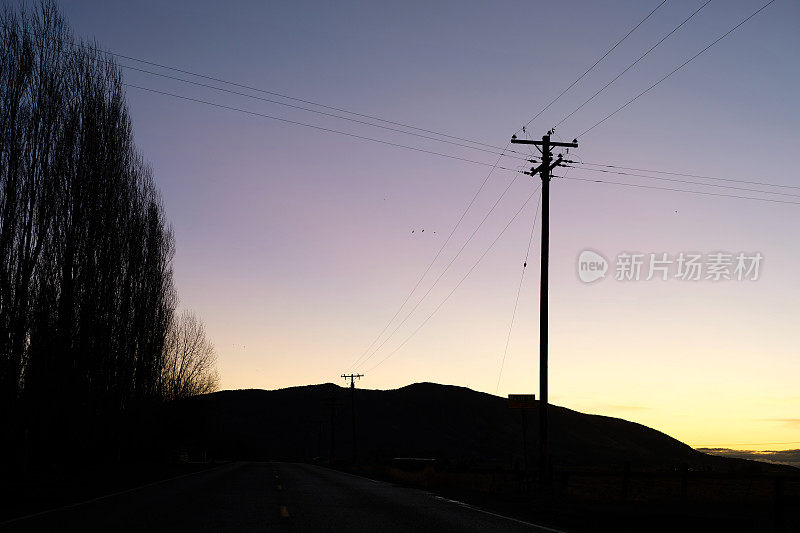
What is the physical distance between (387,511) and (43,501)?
831 centimetres

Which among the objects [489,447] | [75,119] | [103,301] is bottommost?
[489,447]

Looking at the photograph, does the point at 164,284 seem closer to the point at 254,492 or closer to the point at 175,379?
the point at 175,379

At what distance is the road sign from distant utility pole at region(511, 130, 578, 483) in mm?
588

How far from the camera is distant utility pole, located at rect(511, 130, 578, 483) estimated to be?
2602 centimetres

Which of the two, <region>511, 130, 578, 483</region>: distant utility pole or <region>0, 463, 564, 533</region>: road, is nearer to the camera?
<region>0, 463, 564, 533</region>: road

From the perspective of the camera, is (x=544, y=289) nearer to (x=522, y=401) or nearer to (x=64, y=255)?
(x=522, y=401)

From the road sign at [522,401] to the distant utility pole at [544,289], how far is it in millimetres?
588

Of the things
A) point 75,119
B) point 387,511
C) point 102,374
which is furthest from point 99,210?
point 387,511

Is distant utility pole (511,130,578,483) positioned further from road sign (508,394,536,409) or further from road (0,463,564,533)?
road (0,463,564,533)

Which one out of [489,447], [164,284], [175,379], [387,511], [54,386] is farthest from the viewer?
[489,447]

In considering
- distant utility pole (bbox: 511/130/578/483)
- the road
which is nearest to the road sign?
distant utility pole (bbox: 511/130/578/483)

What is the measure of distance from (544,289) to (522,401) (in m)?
3.89

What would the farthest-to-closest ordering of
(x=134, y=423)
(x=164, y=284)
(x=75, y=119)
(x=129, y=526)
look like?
1. (x=164, y=284)
2. (x=134, y=423)
3. (x=75, y=119)
4. (x=129, y=526)

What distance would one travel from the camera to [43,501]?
18734 millimetres
